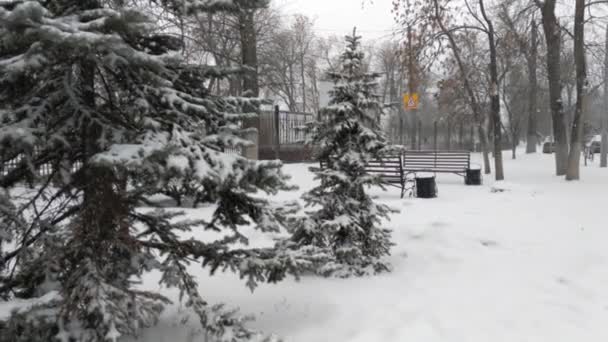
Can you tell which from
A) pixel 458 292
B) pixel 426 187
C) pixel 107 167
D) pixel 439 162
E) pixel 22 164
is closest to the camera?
pixel 107 167

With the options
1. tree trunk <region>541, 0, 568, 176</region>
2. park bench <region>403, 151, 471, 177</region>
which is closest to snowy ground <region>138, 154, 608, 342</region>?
park bench <region>403, 151, 471, 177</region>

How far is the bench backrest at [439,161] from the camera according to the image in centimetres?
1266

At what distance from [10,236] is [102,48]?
4.82ft

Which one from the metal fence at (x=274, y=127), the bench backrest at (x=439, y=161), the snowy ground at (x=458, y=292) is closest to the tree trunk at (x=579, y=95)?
the bench backrest at (x=439, y=161)

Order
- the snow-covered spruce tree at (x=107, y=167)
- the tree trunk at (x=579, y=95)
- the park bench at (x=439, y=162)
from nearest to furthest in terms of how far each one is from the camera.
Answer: the snow-covered spruce tree at (x=107, y=167), the tree trunk at (x=579, y=95), the park bench at (x=439, y=162)

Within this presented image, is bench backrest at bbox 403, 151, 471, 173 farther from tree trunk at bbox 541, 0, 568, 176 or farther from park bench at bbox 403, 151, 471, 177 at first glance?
tree trunk at bbox 541, 0, 568, 176

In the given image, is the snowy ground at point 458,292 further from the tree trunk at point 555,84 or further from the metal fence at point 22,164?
the tree trunk at point 555,84

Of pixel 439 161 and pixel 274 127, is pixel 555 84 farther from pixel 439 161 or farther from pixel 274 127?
pixel 274 127

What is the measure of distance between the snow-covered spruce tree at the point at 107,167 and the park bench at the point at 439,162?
10098 mm

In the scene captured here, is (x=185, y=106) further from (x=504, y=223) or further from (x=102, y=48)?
(x=504, y=223)

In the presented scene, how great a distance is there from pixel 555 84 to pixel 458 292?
10.9 meters

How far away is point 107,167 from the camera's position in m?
2.47

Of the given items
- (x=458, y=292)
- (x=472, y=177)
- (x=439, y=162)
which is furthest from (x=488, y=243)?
(x=439, y=162)

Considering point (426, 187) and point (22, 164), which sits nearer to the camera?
point (22, 164)
